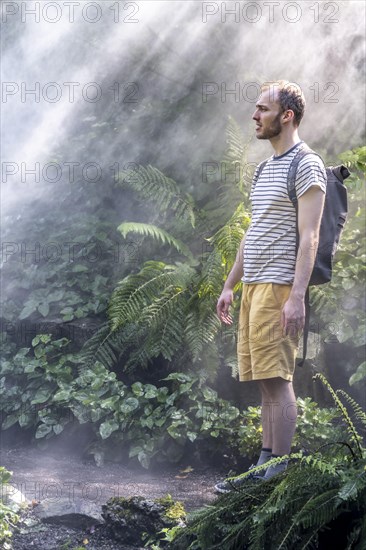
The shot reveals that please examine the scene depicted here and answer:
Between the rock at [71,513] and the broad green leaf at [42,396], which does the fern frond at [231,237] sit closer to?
the broad green leaf at [42,396]

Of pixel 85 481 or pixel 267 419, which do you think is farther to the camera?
pixel 85 481

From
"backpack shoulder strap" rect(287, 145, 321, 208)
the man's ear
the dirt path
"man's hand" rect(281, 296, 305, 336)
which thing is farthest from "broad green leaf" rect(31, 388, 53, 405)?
the man's ear

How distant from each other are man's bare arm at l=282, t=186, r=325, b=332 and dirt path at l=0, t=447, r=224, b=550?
1.28 m

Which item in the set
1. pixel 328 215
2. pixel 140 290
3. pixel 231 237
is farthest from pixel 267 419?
pixel 140 290

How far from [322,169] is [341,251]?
2327mm

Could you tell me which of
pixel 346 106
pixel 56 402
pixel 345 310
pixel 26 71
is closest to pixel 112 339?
pixel 56 402

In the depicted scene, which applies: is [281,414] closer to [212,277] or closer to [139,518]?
[139,518]

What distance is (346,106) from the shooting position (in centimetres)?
729

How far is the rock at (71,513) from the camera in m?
3.91

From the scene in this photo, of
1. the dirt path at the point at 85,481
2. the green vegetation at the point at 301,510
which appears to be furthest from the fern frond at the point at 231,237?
the green vegetation at the point at 301,510

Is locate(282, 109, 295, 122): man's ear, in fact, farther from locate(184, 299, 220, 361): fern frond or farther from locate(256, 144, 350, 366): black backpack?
locate(184, 299, 220, 361): fern frond

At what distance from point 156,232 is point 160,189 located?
59 cm

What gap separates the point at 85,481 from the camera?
4852 millimetres

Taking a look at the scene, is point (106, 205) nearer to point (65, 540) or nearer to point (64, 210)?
point (64, 210)
